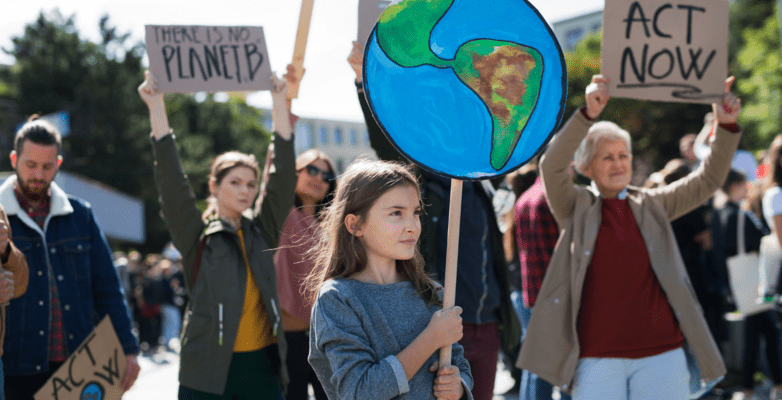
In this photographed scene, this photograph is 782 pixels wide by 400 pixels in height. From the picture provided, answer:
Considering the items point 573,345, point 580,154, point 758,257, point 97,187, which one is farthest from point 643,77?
point 97,187

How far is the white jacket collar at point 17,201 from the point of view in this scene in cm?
380

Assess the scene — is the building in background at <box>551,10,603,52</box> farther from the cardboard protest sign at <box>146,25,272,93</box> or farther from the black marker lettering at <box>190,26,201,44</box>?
the black marker lettering at <box>190,26,201,44</box>

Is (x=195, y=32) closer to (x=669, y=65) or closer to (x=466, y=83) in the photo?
(x=466, y=83)

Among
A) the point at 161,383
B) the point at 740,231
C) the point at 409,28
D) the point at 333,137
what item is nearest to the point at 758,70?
the point at 740,231

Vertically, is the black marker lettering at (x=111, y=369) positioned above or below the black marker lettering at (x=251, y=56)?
below

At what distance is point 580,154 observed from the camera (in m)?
4.13

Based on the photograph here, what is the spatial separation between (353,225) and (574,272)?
60.6 inches

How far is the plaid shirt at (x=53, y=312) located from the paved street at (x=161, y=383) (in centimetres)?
329

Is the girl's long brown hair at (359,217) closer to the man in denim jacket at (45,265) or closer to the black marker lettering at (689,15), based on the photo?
the man in denim jacket at (45,265)

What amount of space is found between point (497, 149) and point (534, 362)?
164 cm

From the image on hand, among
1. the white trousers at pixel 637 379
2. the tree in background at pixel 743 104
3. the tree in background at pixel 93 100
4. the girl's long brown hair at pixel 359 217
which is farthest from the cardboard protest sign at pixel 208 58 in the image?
the tree in background at pixel 93 100

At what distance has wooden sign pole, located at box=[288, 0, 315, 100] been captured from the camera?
14.0 feet

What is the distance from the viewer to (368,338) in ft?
7.93

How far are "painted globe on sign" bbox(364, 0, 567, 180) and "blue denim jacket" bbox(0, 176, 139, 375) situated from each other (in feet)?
7.59
